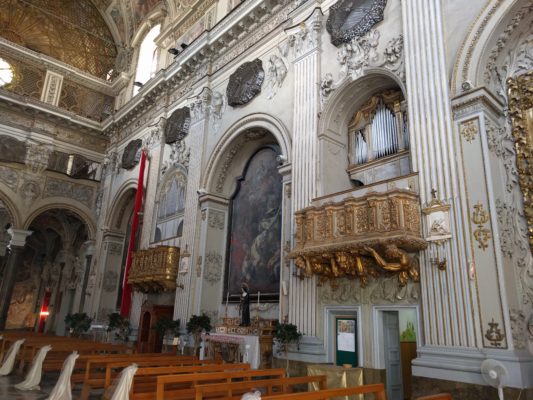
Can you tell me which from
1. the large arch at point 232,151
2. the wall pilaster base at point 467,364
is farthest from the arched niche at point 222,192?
the wall pilaster base at point 467,364

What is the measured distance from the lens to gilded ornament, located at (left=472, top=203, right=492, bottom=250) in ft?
19.4

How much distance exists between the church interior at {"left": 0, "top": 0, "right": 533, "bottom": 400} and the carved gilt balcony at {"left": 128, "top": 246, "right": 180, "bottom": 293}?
0.09 metres

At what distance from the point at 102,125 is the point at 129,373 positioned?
56.0ft

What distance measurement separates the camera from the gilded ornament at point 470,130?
21.1 ft

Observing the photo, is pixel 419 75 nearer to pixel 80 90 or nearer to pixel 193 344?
pixel 193 344

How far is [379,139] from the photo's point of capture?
8.86m

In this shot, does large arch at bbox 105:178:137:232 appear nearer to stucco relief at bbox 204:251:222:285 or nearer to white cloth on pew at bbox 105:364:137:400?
stucco relief at bbox 204:251:222:285

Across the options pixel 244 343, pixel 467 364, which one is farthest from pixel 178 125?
pixel 467 364

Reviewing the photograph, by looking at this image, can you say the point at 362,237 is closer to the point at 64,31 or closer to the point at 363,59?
the point at 363,59

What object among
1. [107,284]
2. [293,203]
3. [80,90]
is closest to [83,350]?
[293,203]

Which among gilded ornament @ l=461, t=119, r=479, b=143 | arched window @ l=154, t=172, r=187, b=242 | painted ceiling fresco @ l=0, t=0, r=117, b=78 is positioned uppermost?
painted ceiling fresco @ l=0, t=0, r=117, b=78

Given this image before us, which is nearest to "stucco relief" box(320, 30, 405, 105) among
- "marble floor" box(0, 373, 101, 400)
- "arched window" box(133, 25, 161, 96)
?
"marble floor" box(0, 373, 101, 400)

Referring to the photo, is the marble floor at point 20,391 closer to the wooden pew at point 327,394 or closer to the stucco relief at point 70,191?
the wooden pew at point 327,394

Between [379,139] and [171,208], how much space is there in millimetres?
8070
